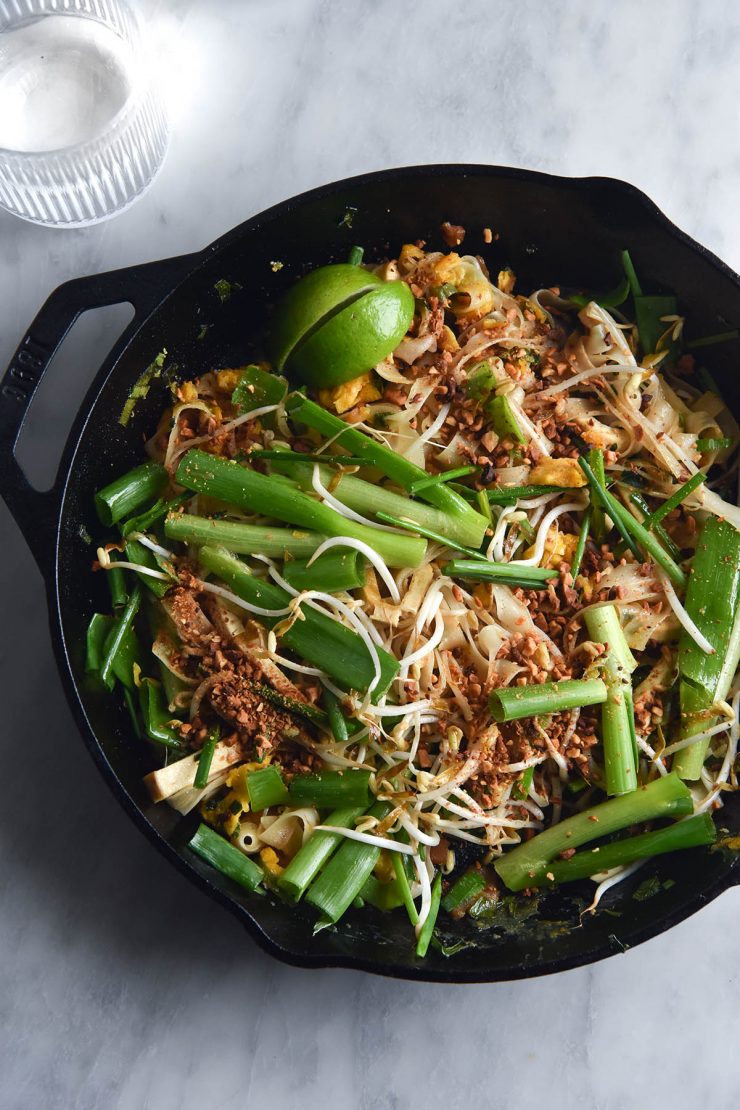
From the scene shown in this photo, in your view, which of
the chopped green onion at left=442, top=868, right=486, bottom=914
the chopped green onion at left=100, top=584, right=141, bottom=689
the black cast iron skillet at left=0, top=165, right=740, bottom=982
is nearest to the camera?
the black cast iron skillet at left=0, top=165, right=740, bottom=982

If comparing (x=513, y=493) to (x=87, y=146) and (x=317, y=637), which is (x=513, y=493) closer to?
(x=317, y=637)

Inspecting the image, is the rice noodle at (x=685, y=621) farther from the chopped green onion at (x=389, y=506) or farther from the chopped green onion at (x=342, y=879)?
the chopped green onion at (x=342, y=879)

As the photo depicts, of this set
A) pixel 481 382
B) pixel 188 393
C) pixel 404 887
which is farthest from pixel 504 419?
pixel 404 887

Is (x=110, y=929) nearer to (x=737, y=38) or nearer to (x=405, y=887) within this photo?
(x=405, y=887)

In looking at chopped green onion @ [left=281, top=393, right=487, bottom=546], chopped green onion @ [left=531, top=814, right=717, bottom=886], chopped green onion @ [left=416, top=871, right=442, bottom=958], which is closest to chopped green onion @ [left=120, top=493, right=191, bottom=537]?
chopped green onion @ [left=281, top=393, right=487, bottom=546]

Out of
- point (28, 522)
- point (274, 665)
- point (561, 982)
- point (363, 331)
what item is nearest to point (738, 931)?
point (561, 982)

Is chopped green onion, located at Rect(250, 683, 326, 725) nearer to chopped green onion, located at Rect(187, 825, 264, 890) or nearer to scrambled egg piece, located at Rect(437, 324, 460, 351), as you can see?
chopped green onion, located at Rect(187, 825, 264, 890)
